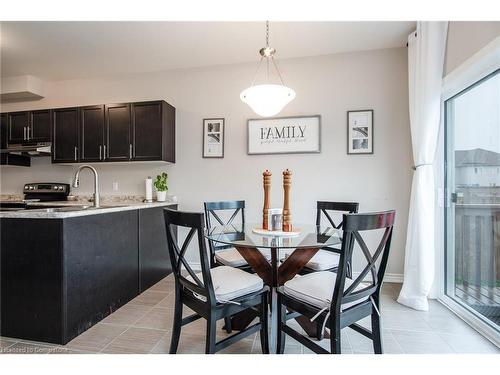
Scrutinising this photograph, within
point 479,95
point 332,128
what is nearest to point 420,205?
point 479,95

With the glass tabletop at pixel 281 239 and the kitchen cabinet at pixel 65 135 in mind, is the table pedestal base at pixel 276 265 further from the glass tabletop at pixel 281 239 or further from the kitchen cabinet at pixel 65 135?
the kitchen cabinet at pixel 65 135

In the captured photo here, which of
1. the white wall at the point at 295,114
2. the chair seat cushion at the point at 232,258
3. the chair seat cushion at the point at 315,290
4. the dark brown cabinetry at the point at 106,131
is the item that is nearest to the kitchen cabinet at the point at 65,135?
the dark brown cabinetry at the point at 106,131

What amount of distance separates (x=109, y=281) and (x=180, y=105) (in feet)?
7.55

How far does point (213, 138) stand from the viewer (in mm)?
3377

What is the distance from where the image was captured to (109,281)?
2.25 metres

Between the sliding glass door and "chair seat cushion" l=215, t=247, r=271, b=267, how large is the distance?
1732 mm

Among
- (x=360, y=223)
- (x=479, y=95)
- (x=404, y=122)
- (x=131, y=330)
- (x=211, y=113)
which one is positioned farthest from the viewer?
(x=211, y=113)

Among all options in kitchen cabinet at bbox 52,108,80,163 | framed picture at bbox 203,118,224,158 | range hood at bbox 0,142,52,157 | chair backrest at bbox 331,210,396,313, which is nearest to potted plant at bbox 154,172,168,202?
framed picture at bbox 203,118,224,158

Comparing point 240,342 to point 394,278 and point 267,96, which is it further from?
point 394,278

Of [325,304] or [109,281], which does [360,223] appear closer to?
[325,304]

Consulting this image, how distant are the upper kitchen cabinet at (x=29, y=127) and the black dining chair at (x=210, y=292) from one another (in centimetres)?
315

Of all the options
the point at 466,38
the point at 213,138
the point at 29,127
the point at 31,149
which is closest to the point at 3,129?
the point at 29,127

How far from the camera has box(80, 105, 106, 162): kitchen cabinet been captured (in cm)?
334

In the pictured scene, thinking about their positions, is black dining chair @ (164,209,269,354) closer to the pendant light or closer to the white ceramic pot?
the pendant light
